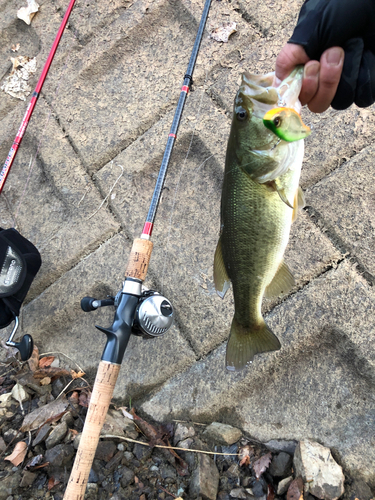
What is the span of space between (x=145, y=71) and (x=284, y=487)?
3444 mm

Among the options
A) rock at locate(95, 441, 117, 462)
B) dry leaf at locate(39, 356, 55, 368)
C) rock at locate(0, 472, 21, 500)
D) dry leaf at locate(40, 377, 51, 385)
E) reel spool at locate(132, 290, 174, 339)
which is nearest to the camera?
reel spool at locate(132, 290, 174, 339)

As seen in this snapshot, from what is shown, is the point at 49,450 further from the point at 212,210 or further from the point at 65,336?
the point at 212,210

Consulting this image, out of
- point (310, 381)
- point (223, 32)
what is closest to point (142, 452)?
point (310, 381)

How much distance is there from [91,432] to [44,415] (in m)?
0.93

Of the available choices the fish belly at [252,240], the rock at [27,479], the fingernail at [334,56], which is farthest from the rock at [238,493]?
the fingernail at [334,56]

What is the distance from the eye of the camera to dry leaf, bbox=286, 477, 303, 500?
6.79 ft

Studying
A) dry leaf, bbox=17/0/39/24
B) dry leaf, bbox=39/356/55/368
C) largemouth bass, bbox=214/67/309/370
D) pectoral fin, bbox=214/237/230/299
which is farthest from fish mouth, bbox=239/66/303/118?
dry leaf, bbox=17/0/39/24

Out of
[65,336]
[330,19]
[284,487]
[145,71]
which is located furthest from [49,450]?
[145,71]

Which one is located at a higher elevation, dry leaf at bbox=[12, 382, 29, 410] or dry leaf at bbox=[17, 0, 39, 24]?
dry leaf at bbox=[17, 0, 39, 24]

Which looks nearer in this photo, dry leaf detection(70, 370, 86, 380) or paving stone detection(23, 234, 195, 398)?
paving stone detection(23, 234, 195, 398)

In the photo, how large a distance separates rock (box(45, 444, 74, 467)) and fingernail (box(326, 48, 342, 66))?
2.63 m

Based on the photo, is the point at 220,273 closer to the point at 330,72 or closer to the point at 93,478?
the point at 330,72

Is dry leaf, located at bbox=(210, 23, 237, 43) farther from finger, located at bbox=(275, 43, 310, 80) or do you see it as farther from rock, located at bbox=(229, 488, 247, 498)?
rock, located at bbox=(229, 488, 247, 498)

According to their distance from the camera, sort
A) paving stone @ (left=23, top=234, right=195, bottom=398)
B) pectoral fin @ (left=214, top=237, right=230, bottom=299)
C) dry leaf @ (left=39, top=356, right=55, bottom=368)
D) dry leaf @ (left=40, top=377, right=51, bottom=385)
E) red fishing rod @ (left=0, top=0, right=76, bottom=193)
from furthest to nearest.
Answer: red fishing rod @ (left=0, top=0, right=76, bottom=193)
dry leaf @ (left=39, top=356, right=55, bottom=368)
dry leaf @ (left=40, top=377, right=51, bottom=385)
paving stone @ (left=23, top=234, right=195, bottom=398)
pectoral fin @ (left=214, top=237, right=230, bottom=299)
